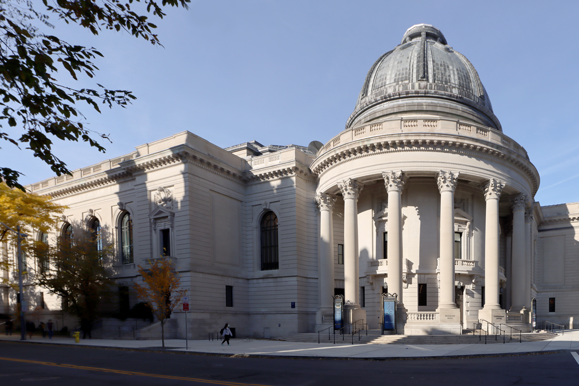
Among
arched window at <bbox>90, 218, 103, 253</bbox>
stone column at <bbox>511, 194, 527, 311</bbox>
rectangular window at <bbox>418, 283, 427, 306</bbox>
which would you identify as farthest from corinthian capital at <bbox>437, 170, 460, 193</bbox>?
arched window at <bbox>90, 218, 103, 253</bbox>

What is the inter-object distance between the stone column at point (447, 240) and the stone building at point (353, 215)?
8 cm

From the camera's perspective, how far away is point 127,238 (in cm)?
4172

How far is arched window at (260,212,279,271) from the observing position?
41.3 m

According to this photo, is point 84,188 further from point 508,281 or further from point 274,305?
point 508,281

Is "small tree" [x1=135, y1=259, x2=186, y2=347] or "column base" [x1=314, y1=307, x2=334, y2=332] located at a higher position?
"small tree" [x1=135, y1=259, x2=186, y2=347]

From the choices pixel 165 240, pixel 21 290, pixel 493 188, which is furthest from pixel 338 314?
pixel 21 290

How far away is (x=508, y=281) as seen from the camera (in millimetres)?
44031

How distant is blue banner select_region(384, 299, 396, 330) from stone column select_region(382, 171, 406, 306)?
4.68 ft

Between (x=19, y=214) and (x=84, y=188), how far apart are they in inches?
237

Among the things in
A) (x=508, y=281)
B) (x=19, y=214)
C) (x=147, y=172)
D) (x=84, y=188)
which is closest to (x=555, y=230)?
(x=508, y=281)

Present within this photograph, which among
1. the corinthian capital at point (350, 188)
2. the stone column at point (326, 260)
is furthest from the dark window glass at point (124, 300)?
the corinthian capital at point (350, 188)

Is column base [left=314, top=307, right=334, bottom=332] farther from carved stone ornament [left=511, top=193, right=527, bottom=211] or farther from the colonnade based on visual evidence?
carved stone ornament [left=511, top=193, right=527, bottom=211]

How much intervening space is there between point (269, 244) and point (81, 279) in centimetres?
1538

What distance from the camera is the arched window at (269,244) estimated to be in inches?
1625
